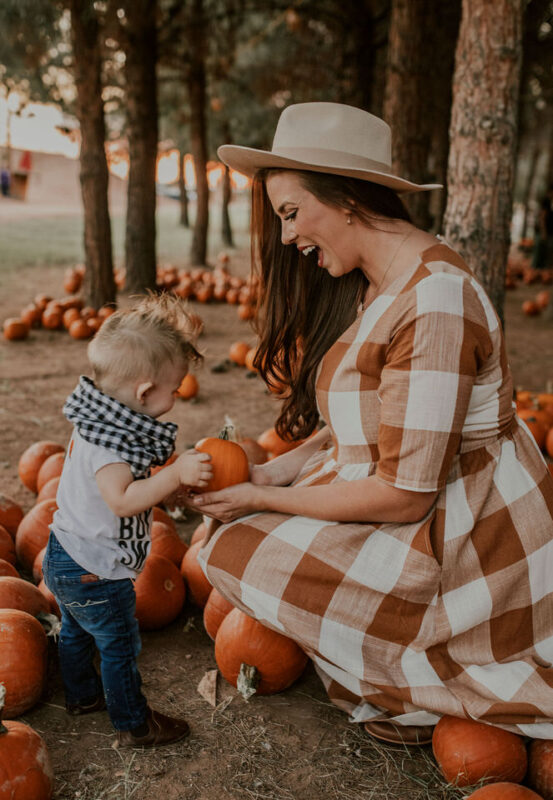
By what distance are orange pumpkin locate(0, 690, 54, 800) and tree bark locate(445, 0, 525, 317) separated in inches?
151

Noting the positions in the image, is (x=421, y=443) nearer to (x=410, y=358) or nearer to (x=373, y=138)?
(x=410, y=358)

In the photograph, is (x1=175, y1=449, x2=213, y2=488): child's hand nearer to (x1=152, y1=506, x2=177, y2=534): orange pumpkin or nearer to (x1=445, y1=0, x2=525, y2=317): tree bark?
(x1=152, y1=506, x2=177, y2=534): orange pumpkin

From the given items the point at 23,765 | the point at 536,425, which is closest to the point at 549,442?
the point at 536,425

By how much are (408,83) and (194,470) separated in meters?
6.39

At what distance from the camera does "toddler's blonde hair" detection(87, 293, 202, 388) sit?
210 centimetres

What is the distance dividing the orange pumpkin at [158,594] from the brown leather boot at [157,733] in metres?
0.52

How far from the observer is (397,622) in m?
2.08

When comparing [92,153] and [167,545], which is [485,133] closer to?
[167,545]

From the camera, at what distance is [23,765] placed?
1.85 meters

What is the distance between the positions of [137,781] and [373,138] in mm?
2131

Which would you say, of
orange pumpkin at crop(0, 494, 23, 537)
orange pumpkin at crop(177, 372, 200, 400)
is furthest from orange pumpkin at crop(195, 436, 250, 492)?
orange pumpkin at crop(177, 372, 200, 400)

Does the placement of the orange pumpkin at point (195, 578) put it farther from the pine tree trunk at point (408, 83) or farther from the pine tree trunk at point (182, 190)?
the pine tree trunk at point (182, 190)

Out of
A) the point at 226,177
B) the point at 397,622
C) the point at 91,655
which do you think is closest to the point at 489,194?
the point at 397,622

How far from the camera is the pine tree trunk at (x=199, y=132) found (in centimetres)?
1207
